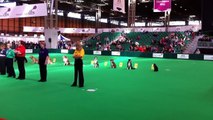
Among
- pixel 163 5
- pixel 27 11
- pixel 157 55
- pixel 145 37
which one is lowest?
pixel 157 55

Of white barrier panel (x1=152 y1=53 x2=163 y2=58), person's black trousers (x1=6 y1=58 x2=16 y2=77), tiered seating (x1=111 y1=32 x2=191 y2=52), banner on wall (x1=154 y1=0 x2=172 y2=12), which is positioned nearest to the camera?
person's black trousers (x1=6 y1=58 x2=16 y2=77)

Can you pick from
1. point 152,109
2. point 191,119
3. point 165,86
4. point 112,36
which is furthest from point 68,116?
point 112,36

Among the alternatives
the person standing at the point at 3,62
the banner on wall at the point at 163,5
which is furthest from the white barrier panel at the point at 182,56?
the person standing at the point at 3,62

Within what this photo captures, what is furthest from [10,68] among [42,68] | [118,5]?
[118,5]

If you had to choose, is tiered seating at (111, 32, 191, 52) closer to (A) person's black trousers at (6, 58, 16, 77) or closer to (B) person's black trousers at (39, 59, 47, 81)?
(A) person's black trousers at (6, 58, 16, 77)

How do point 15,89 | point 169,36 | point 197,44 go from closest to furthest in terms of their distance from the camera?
point 15,89
point 197,44
point 169,36

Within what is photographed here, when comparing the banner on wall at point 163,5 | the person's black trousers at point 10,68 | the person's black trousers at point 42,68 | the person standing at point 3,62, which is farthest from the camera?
the banner on wall at point 163,5

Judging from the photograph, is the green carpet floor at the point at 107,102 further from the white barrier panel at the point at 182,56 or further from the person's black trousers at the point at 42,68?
the white barrier panel at the point at 182,56

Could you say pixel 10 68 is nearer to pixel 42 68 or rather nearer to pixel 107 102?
pixel 42 68

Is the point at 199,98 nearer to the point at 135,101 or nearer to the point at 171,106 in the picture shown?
the point at 171,106

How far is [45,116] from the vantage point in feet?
21.5

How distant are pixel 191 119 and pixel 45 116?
3.47 metres

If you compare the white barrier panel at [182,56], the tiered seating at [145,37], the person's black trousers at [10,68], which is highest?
the tiered seating at [145,37]

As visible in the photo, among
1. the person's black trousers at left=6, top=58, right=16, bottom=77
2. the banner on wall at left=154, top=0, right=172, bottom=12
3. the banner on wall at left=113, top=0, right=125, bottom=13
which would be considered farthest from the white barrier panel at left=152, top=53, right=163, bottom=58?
the person's black trousers at left=6, top=58, right=16, bottom=77
